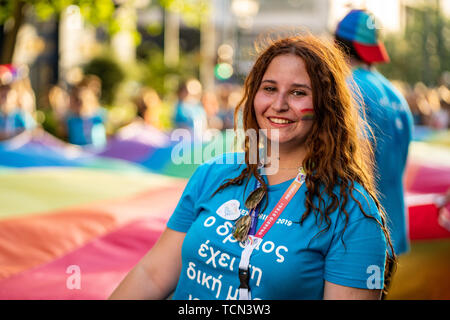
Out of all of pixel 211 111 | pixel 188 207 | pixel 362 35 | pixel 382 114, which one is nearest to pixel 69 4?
pixel 362 35

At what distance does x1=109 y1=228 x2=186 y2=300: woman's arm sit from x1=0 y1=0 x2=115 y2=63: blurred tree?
524cm

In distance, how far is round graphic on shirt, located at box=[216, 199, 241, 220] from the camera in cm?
183

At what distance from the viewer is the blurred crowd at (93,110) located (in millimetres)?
5887

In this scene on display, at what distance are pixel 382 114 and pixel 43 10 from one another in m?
5.75

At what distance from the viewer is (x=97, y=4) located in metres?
7.04

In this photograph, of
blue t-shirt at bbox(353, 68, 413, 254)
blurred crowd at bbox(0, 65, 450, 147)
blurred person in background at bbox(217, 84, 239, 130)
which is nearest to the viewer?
blue t-shirt at bbox(353, 68, 413, 254)

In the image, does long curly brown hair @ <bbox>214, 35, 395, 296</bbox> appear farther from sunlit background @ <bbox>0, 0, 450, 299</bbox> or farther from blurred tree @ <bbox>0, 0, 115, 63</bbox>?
blurred tree @ <bbox>0, 0, 115, 63</bbox>

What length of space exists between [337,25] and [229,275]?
1.78 metres

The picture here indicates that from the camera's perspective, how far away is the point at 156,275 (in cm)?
197

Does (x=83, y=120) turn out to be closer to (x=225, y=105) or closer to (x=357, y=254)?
(x=225, y=105)

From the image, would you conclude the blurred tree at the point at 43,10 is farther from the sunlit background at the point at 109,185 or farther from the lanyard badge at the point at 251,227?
the lanyard badge at the point at 251,227

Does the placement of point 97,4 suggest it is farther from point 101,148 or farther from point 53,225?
point 53,225

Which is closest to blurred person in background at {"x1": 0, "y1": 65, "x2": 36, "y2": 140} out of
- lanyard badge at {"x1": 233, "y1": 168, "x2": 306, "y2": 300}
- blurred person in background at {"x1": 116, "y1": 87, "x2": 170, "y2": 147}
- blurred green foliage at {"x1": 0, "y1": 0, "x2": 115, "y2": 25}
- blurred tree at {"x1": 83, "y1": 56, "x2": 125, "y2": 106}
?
blurred green foliage at {"x1": 0, "y1": 0, "x2": 115, "y2": 25}
